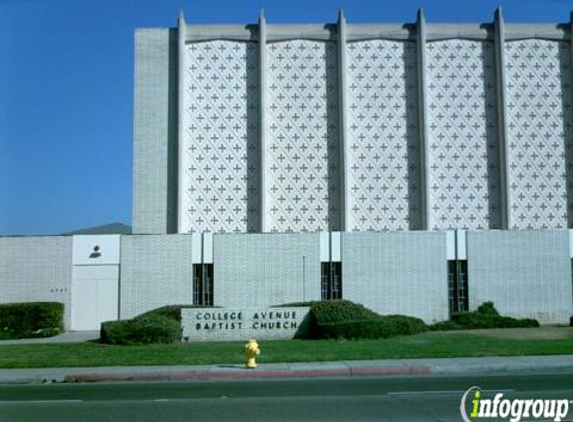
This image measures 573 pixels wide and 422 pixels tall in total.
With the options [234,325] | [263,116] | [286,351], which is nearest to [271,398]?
Answer: [286,351]

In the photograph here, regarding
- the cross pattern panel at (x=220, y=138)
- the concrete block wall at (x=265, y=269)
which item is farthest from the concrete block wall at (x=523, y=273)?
the cross pattern panel at (x=220, y=138)

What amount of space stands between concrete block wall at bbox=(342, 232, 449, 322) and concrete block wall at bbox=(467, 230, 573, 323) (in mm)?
1693

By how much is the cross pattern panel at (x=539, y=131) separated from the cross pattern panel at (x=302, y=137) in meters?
9.43

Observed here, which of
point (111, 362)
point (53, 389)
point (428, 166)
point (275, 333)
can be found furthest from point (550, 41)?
point (53, 389)

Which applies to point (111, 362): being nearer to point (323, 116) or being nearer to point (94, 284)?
point (94, 284)

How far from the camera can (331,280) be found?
35719 mm

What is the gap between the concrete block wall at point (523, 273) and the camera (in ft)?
115

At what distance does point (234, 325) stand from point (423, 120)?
53.8 feet

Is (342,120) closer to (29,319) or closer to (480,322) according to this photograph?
(480,322)

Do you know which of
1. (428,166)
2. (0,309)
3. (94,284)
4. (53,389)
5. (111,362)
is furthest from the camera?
(428,166)

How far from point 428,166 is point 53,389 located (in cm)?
2622

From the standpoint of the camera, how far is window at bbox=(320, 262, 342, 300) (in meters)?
35.6

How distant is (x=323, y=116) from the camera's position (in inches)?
1550

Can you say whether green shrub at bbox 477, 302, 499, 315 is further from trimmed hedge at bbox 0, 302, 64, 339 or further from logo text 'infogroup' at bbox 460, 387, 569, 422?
logo text 'infogroup' at bbox 460, 387, 569, 422
